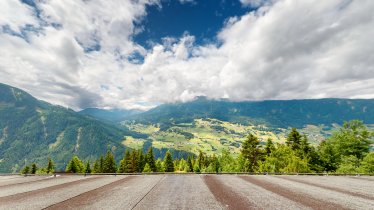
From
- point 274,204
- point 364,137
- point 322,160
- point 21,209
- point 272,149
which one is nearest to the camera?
point 21,209

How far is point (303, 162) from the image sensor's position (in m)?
56.0

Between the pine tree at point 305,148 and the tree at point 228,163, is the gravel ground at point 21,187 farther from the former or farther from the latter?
the tree at point 228,163

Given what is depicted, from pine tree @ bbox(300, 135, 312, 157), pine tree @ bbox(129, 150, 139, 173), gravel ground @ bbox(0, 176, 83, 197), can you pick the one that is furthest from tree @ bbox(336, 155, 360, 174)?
pine tree @ bbox(129, 150, 139, 173)

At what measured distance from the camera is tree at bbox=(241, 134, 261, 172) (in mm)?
74188

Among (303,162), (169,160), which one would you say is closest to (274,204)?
(303,162)

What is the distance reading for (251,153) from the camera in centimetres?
7469

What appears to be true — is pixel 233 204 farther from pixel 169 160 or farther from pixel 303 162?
pixel 169 160

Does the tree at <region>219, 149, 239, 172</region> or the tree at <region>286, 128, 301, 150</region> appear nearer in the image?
the tree at <region>286, 128, 301, 150</region>

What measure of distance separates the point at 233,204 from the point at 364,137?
61.8 meters

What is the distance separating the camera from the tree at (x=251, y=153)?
243ft

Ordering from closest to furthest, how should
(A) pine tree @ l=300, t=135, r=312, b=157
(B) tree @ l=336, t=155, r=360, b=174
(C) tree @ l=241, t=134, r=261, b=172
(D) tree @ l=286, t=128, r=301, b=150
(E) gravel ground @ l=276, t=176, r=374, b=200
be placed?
(E) gravel ground @ l=276, t=176, r=374, b=200 → (B) tree @ l=336, t=155, r=360, b=174 → (A) pine tree @ l=300, t=135, r=312, b=157 → (D) tree @ l=286, t=128, r=301, b=150 → (C) tree @ l=241, t=134, r=261, b=172

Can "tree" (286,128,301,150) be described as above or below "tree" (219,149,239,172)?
above

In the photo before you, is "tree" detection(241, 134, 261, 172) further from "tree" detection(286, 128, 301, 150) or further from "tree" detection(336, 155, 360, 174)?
"tree" detection(336, 155, 360, 174)

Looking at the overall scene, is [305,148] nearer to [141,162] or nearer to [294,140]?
[294,140]
